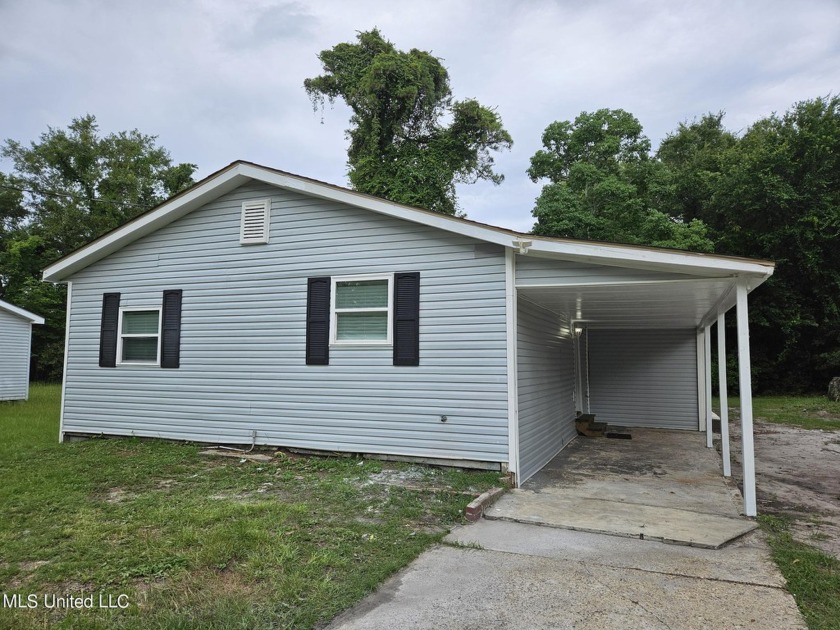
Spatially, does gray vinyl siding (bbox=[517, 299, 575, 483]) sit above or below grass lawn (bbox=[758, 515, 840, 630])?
above

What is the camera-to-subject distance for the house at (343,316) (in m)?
5.93

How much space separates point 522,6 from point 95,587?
39.8 ft

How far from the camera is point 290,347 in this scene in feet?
23.3

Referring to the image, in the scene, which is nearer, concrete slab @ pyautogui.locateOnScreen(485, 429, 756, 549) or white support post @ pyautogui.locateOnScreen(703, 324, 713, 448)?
concrete slab @ pyautogui.locateOnScreen(485, 429, 756, 549)

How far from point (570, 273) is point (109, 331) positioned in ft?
23.7

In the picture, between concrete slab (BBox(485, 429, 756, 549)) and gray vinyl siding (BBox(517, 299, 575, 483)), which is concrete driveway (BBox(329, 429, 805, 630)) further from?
gray vinyl siding (BBox(517, 299, 575, 483))

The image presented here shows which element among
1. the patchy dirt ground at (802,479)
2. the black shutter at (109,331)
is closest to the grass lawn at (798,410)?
the patchy dirt ground at (802,479)

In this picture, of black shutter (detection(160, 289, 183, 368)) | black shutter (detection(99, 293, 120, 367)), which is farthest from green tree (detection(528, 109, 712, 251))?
black shutter (detection(99, 293, 120, 367))

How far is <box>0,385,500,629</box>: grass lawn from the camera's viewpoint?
9.26ft

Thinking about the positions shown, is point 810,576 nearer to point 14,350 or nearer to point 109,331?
point 109,331

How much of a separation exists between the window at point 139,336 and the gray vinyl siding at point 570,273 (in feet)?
18.8

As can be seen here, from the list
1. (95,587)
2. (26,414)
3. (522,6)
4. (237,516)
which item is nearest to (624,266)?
(237,516)

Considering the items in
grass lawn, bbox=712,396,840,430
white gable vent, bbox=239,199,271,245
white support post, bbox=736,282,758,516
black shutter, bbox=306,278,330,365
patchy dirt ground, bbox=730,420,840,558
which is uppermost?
white gable vent, bbox=239,199,271,245

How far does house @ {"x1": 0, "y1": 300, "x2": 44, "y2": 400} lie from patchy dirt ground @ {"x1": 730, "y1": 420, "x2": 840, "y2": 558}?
1954 cm
